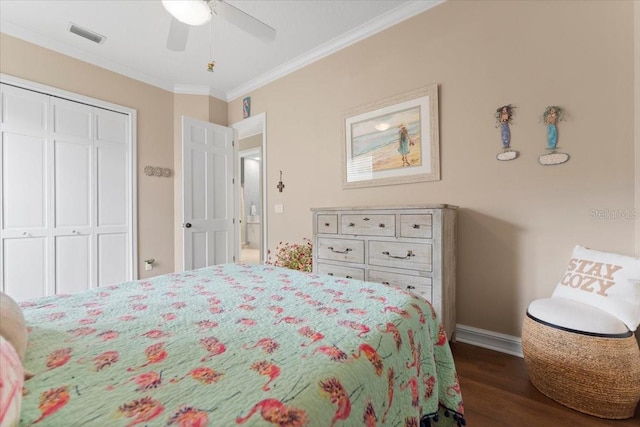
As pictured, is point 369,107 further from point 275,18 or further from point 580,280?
point 580,280

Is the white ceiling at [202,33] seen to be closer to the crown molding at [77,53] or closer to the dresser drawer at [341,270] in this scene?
the crown molding at [77,53]

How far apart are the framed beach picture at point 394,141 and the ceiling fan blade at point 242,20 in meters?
1.13

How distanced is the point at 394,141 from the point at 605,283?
1.69 metres

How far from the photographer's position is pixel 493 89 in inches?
81.2

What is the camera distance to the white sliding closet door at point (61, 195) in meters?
2.64

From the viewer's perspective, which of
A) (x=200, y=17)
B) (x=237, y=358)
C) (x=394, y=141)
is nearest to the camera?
(x=237, y=358)

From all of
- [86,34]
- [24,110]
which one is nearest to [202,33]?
[86,34]

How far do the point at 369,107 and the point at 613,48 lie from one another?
64.3 inches

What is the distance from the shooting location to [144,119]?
11.6 feet

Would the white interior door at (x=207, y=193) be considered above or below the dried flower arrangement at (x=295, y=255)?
above

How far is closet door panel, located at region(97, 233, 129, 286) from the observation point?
317 centimetres

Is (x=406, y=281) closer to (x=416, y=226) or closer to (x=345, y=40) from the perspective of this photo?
(x=416, y=226)

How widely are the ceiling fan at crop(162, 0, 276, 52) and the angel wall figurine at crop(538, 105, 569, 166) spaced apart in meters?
1.95

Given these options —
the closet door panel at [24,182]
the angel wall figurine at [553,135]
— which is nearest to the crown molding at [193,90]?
the closet door panel at [24,182]
